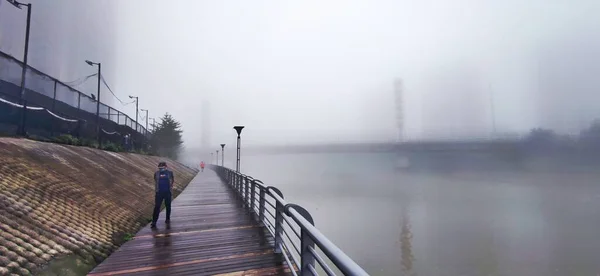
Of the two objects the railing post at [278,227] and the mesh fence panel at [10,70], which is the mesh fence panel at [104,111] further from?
the railing post at [278,227]

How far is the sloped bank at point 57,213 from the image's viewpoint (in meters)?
4.36

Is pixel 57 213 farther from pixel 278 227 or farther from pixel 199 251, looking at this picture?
pixel 278 227

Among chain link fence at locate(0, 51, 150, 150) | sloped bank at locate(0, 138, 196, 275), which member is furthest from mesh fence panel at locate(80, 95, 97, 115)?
sloped bank at locate(0, 138, 196, 275)

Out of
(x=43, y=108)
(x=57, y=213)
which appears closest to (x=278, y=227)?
(x=57, y=213)

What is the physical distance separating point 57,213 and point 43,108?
1082cm

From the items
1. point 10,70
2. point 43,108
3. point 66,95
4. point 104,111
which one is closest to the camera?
point 43,108

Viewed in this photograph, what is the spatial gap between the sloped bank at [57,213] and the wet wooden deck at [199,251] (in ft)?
1.61

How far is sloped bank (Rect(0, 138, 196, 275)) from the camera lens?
171 inches

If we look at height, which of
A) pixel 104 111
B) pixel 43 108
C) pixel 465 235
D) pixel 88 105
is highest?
pixel 104 111

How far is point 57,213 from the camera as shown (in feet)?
19.6

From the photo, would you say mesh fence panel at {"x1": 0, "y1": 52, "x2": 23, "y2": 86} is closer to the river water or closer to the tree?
the river water

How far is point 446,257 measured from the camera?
74.2 feet

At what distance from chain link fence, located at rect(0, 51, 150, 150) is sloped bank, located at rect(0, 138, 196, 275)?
3.40 m

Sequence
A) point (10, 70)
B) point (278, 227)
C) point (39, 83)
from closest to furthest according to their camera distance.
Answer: point (278, 227) → point (10, 70) → point (39, 83)
